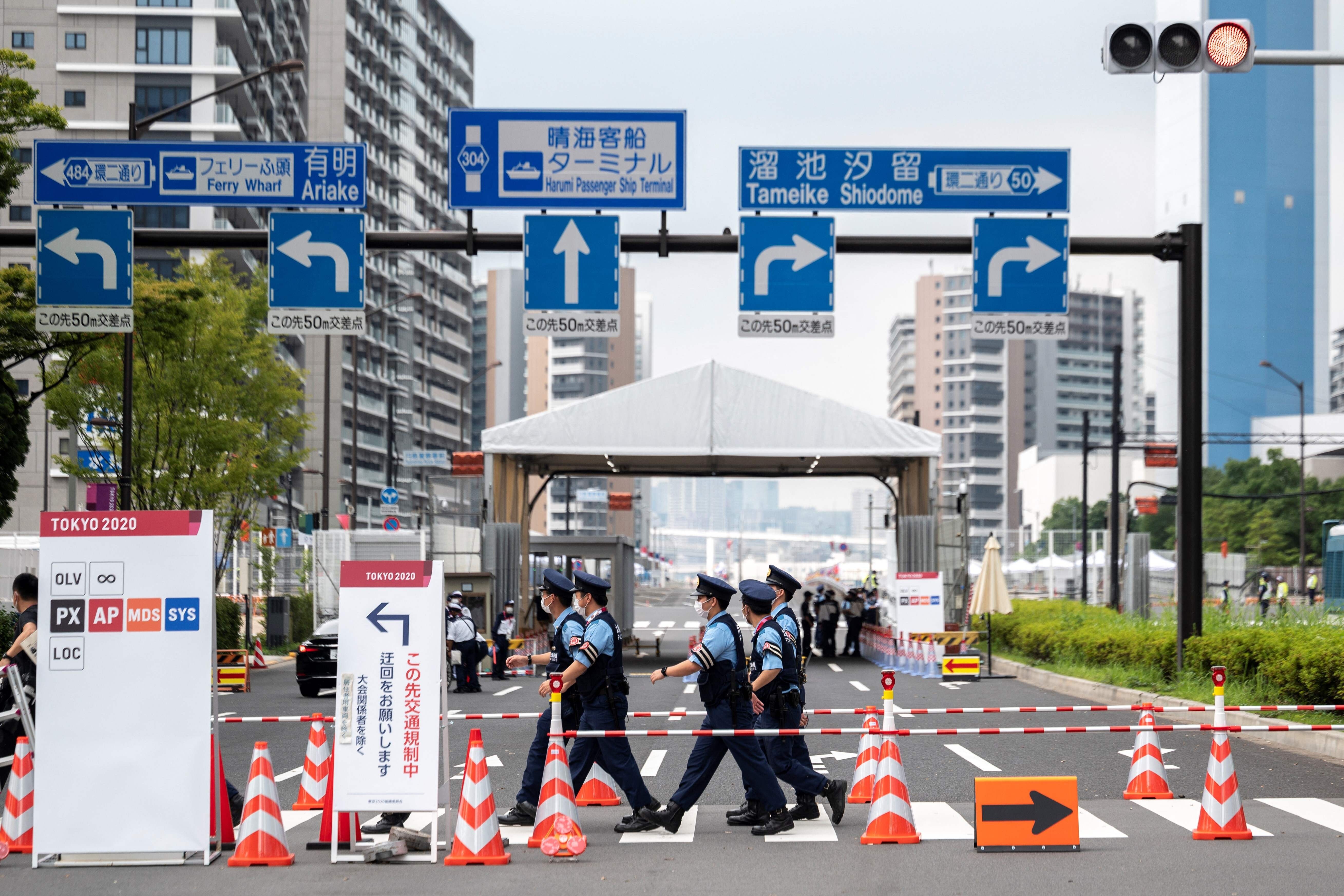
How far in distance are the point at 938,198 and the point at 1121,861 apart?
945cm

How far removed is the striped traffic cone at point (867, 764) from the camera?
1059 centimetres

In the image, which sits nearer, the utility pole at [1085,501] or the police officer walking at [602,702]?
the police officer walking at [602,702]

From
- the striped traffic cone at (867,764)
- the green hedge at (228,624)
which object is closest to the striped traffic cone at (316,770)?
the striped traffic cone at (867,764)

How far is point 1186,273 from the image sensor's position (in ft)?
58.9

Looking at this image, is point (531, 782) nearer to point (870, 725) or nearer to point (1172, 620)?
point (870, 725)

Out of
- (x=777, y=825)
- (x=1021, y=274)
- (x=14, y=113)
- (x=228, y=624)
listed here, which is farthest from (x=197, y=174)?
(x=228, y=624)

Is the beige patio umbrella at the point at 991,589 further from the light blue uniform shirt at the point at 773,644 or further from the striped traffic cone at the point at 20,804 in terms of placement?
the striped traffic cone at the point at 20,804

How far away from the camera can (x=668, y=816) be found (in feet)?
33.5

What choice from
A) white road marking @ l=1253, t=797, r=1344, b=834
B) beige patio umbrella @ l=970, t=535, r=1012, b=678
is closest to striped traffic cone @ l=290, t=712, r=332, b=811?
white road marking @ l=1253, t=797, r=1344, b=834

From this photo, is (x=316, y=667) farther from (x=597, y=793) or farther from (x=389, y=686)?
(x=389, y=686)

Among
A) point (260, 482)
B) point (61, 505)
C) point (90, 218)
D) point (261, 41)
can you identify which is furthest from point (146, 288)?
point (261, 41)

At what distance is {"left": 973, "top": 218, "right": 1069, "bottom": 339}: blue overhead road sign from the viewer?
56.1 ft

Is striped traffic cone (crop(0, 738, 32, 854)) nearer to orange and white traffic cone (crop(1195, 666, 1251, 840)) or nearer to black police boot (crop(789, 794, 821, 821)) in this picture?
black police boot (crop(789, 794, 821, 821))

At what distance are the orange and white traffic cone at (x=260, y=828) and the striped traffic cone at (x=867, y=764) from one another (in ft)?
13.5
